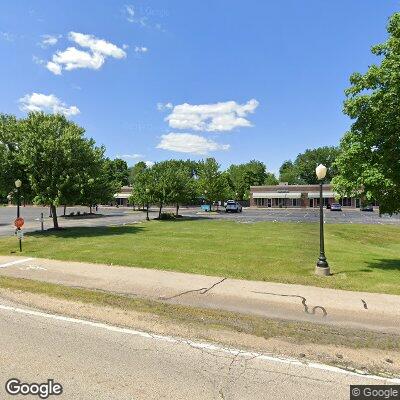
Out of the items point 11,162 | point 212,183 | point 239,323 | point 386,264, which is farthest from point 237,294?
point 212,183

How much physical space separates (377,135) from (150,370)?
10.5 metres

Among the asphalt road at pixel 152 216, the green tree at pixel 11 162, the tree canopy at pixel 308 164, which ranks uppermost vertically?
the tree canopy at pixel 308 164

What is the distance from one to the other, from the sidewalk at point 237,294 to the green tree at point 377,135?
14.6 ft

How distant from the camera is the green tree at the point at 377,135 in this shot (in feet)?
36.9

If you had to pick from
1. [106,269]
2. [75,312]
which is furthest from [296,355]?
[106,269]

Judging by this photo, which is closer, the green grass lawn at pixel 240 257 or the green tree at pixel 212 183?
the green grass lawn at pixel 240 257

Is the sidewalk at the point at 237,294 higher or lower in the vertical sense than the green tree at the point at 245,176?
lower

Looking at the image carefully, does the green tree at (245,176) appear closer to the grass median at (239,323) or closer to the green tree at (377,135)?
the green tree at (377,135)

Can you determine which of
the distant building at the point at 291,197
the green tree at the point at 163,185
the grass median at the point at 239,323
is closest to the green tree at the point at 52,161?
the green tree at the point at 163,185

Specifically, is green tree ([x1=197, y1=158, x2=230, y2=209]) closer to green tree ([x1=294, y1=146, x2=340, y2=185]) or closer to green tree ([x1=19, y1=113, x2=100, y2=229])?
green tree ([x1=19, y1=113, x2=100, y2=229])

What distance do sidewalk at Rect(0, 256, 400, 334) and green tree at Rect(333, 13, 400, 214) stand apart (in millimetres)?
4438

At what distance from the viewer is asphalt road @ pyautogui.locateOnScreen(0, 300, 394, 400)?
14.5ft

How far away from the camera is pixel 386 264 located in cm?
1277

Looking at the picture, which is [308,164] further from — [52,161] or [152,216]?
[52,161]
